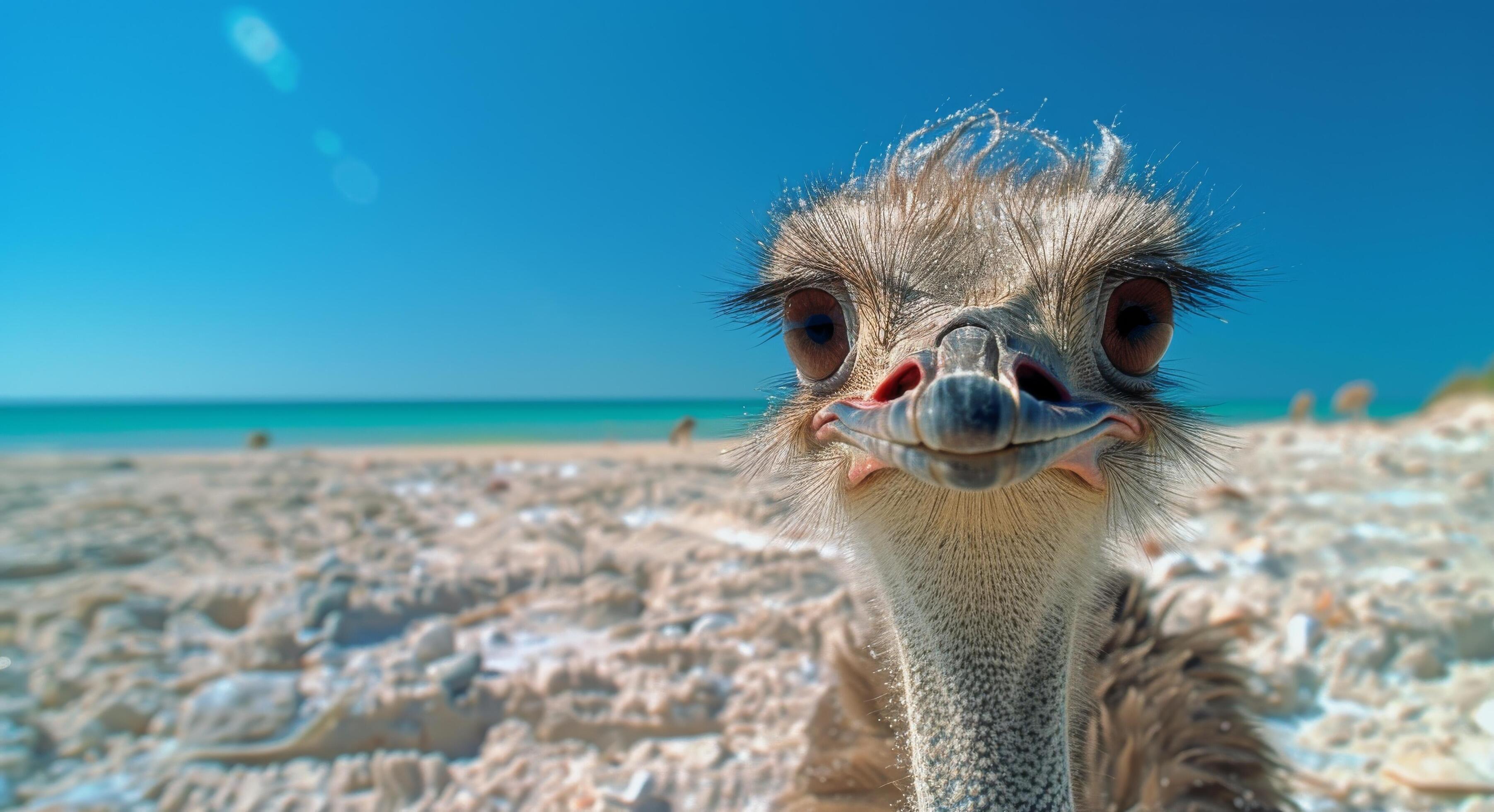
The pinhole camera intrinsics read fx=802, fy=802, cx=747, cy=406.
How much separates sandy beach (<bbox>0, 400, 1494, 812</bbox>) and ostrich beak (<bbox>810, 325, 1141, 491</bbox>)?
544 millimetres

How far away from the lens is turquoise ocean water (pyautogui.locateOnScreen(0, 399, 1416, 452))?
2002cm

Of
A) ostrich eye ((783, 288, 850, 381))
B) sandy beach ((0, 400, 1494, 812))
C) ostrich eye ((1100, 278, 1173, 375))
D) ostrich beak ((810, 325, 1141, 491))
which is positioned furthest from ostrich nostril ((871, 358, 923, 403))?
sandy beach ((0, 400, 1494, 812))

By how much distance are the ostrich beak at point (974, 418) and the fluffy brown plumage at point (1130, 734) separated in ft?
1.94

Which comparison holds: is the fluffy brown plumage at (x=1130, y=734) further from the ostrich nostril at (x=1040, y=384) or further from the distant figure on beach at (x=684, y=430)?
the distant figure on beach at (x=684, y=430)

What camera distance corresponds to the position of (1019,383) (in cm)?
87

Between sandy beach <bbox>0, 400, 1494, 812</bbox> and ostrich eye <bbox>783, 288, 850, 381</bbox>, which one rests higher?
ostrich eye <bbox>783, 288, 850, 381</bbox>

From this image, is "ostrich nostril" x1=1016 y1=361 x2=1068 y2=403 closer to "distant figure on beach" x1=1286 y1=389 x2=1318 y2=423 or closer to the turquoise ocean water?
the turquoise ocean water

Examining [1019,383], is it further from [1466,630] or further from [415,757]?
[1466,630]

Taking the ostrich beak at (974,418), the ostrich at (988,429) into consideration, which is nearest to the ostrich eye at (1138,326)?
the ostrich at (988,429)

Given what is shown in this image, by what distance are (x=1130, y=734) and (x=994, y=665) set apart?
79 cm

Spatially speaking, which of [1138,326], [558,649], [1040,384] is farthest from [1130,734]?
[558,649]

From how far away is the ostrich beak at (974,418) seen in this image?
2.57ft

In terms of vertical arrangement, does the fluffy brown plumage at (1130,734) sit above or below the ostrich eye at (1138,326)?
below

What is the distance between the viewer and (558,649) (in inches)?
112
